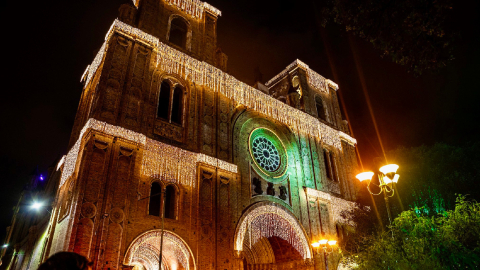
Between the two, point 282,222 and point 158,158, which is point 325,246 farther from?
point 158,158

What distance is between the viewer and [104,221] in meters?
10.0

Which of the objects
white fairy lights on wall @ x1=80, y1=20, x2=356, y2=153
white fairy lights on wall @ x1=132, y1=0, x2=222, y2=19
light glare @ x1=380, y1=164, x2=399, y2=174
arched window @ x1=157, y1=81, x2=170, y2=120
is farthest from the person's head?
white fairy lights on wall @ x1=132, y1=0, x2=222, y2=19

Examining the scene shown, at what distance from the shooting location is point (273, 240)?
16844mm

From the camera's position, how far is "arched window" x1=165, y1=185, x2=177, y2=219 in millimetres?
12066

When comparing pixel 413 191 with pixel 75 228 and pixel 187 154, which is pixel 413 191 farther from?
pixel 75 228

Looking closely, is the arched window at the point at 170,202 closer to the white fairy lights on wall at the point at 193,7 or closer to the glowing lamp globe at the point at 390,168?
the glowing lamp globe at the point at 390,168

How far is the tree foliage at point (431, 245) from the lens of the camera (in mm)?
9867

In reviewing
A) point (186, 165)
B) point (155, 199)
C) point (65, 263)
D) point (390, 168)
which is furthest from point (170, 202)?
point (65, 263)

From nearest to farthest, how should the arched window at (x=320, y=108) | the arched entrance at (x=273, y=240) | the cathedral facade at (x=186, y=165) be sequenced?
the cathedral facade at (x=186, y=165), the arched entrance at (x=273, y=240), the arched window at (x=320, y=108)

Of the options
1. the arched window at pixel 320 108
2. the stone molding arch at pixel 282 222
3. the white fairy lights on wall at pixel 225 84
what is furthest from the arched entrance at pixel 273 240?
the arched window at pixel 320 108

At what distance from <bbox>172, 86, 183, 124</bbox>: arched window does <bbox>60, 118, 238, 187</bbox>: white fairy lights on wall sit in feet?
6.26

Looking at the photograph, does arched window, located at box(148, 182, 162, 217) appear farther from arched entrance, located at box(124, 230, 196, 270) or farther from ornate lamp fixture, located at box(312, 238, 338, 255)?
ornate lamp fixture, located at box(312, 238, 338, 255)

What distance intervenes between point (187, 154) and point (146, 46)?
17.1 feet

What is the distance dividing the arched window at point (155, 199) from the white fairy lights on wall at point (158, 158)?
1.45ft
